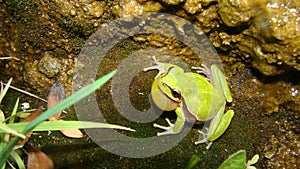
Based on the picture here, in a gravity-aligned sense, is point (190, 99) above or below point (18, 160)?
below

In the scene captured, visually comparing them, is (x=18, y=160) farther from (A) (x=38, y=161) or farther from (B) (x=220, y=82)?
(B) (x=220, y=82)

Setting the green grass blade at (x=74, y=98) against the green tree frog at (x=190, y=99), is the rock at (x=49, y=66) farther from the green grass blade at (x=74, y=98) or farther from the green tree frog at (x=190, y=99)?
the green grass blade at (x=74, y=98)

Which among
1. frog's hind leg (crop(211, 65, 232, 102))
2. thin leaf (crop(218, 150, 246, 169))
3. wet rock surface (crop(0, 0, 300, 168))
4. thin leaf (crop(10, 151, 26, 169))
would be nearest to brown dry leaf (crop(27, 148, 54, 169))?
thin leaf (crop(10, 151, 26, 169))

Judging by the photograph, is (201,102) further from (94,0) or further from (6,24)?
(6,24)

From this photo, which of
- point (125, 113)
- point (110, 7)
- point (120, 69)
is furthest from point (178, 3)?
point (125, 113)

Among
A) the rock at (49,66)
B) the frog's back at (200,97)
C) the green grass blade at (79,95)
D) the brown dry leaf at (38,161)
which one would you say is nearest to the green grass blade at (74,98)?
the green grass blade at (79,95)

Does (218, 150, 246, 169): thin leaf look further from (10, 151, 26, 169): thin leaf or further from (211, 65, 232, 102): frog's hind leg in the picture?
(10, 151, 26, 169): thin leaf

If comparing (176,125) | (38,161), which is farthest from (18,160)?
(176,125)
